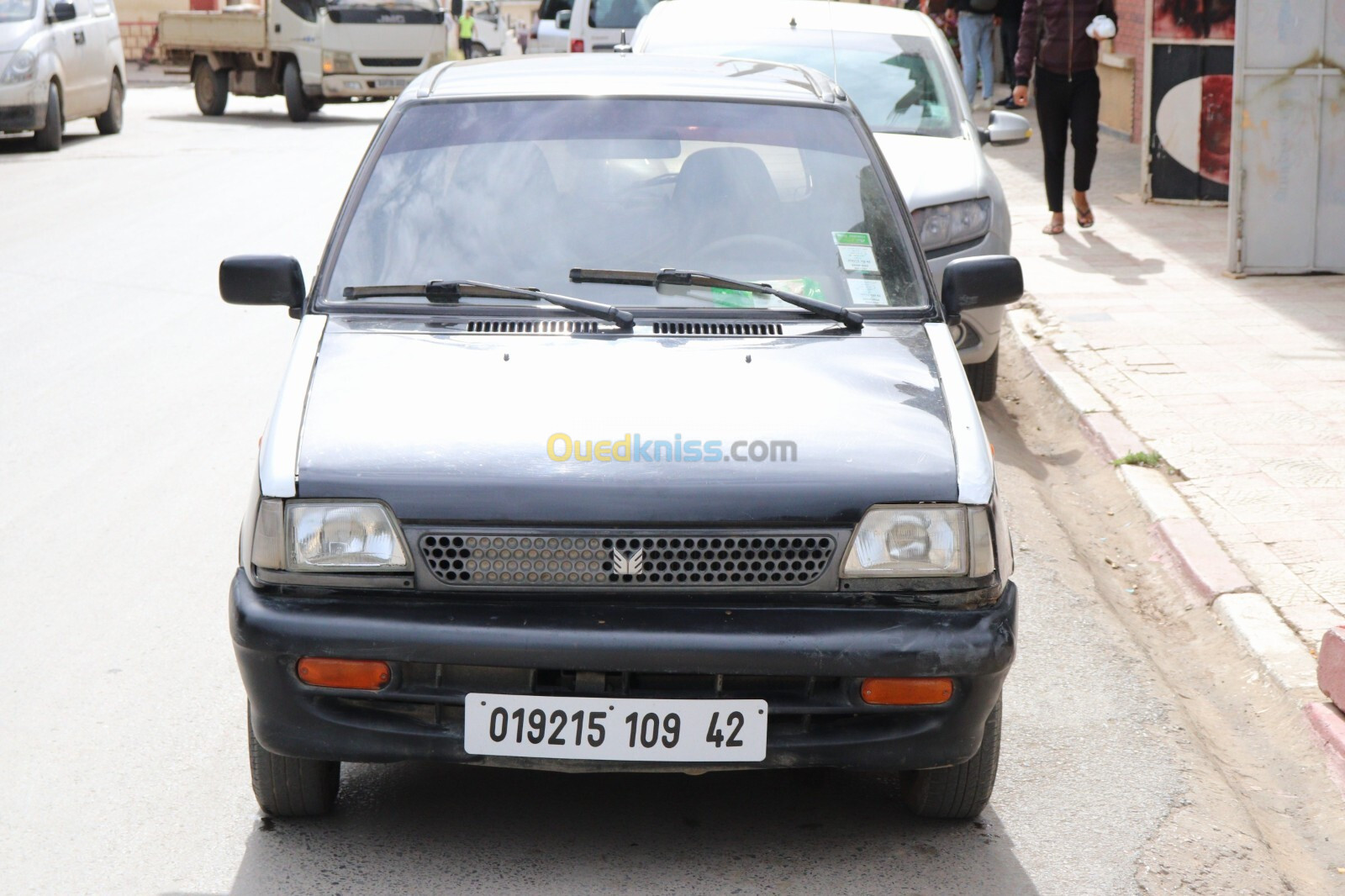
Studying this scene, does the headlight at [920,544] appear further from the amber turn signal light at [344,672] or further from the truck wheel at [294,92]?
the truck wheel at [294,92]

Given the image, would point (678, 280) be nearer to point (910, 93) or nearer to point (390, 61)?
point (910, 93)

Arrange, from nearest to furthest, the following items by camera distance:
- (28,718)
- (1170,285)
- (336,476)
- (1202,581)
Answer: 1. (336,476)
2. (28,718)
3. (1202,581)
4. (1170,285)

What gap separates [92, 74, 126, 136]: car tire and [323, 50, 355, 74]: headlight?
3443mm

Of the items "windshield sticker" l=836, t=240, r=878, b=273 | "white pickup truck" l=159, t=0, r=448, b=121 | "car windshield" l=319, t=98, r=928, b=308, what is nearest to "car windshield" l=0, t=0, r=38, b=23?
"white pickup truck" l=159, t=0, r=448, b=121

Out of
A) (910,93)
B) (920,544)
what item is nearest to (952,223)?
→ (910,93)

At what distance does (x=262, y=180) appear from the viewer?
52.2 feet

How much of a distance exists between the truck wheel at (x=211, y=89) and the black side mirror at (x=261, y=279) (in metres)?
22.9

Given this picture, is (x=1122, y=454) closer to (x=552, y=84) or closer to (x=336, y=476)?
(x=552, y=84)

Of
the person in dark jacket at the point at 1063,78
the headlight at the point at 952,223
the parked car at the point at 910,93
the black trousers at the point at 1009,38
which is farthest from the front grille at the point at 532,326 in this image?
the black trousers at the point at 1009,38

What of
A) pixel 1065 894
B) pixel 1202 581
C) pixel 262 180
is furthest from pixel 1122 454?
pixel 262 180

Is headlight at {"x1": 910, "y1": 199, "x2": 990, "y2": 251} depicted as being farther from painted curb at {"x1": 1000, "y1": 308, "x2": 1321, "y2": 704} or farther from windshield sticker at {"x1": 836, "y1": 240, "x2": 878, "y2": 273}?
windshield sticker at {"x1": 836, "y1": 240, "x2": 878, "y2": 273}

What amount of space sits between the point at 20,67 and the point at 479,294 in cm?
1569

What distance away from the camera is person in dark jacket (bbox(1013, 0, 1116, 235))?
11414 millimetres

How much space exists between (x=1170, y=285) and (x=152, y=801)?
25.9 ft
